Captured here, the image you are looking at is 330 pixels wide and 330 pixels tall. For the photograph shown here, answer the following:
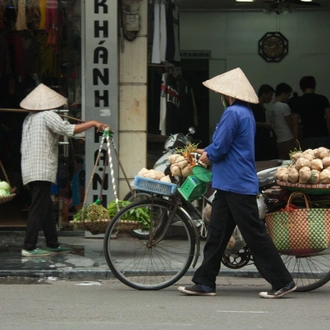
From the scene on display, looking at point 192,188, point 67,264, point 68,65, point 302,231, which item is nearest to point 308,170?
point 302,231

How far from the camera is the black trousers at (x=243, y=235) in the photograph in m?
6.95

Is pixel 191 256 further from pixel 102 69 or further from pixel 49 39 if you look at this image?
pixel 49 39

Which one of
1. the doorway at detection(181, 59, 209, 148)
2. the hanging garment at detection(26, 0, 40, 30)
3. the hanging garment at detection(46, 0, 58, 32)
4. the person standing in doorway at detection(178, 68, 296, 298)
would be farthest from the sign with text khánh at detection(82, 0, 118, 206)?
the doorway at detection(181, 59, 209, 148)

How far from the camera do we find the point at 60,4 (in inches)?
420

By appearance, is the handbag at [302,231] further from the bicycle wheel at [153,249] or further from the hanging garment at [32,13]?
the hanging garment at [32,13]

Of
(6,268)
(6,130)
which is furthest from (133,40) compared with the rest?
(6,268)

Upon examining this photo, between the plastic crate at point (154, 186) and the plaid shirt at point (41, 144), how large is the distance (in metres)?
1.73

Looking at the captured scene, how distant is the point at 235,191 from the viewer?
6.93 m

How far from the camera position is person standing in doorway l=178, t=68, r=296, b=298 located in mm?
6938

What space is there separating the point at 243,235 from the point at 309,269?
3.99 ft

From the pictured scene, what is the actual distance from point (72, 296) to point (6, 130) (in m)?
5.30

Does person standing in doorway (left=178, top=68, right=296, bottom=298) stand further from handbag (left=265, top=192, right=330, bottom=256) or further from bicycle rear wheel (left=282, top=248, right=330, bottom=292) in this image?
bicycle rear wheel (left=282, top=248, right=330, bottom=292)

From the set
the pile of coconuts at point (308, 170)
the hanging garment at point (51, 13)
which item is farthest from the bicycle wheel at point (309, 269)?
the hanging garment at point (51, 13)

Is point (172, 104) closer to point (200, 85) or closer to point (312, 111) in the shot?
point (312, 111)
